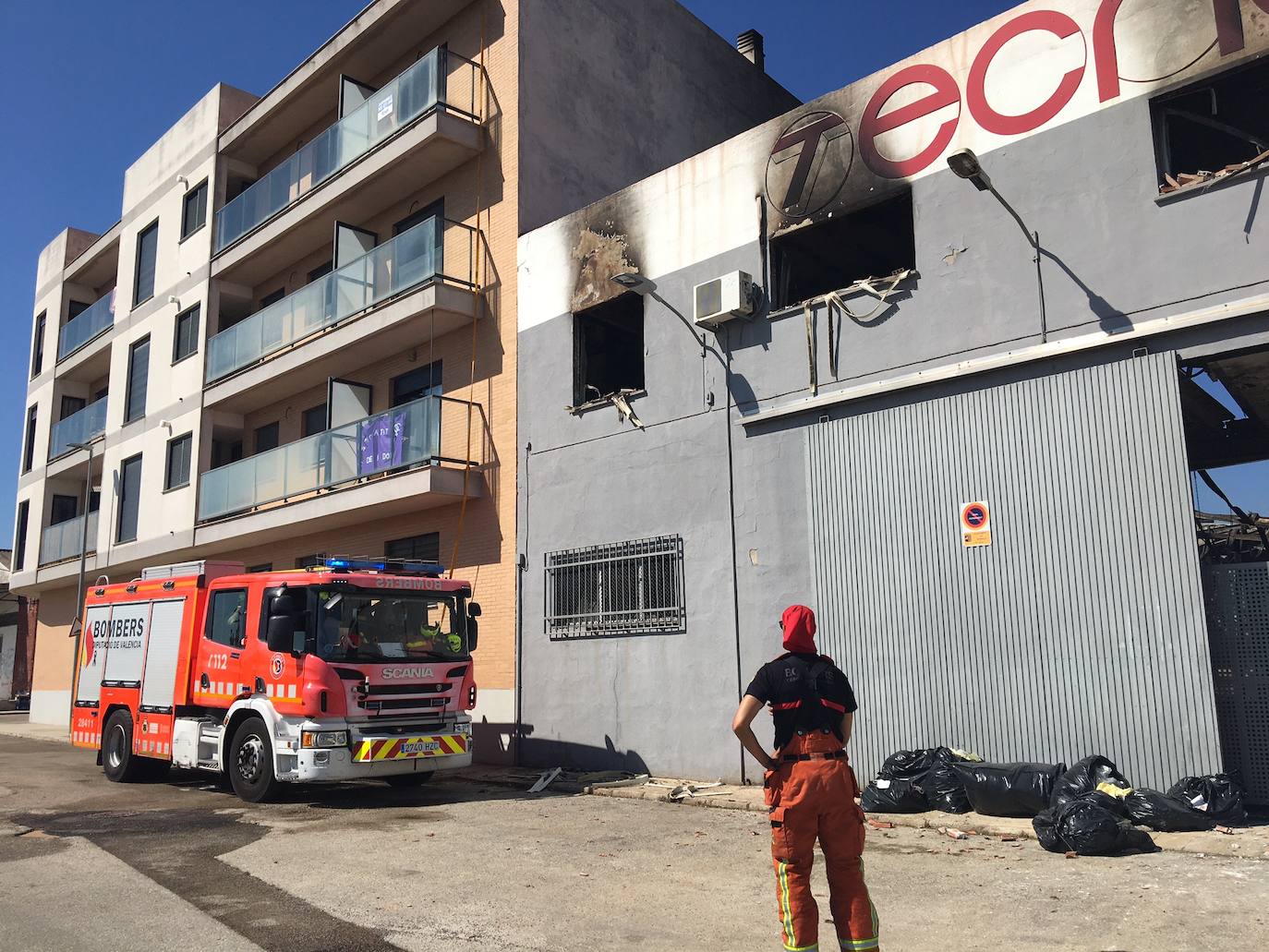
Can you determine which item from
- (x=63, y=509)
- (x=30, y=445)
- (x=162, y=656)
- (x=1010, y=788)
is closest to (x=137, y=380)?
(x=63, y=509)

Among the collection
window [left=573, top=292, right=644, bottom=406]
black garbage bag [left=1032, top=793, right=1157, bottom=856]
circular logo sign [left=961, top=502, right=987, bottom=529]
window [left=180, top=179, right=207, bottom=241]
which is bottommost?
black garbage bag [left=1032, top=793, right=1157, bottom=856]

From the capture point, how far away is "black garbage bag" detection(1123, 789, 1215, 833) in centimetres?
794

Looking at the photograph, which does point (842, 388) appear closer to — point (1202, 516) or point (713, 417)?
point (713, 417)

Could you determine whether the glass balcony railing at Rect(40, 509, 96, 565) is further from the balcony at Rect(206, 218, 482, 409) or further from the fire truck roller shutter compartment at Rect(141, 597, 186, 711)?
the fire truck roller shutter compartment at Rect(141, 597, 186, 711)

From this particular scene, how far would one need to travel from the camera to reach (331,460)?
707 inches

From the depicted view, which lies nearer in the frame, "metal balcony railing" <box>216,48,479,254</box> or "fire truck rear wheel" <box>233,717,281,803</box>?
"fire truck rear wheel" <box>233,717,281,803</box>

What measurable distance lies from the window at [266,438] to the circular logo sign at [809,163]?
45.8 ft

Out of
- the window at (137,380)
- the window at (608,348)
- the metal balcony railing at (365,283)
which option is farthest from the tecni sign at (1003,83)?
the window at (137,380)

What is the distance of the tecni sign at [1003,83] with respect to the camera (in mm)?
9195

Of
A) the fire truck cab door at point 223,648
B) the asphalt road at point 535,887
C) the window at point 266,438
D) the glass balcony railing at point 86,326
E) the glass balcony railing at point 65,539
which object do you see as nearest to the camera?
the asphalt road at point 535,887

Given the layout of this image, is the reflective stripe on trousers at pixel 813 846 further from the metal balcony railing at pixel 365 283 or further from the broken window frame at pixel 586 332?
the metal balcony railing at pixel 365 283

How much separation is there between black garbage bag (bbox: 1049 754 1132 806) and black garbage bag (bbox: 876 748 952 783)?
1.28 metres

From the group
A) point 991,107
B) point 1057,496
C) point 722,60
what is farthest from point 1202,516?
point 722,60

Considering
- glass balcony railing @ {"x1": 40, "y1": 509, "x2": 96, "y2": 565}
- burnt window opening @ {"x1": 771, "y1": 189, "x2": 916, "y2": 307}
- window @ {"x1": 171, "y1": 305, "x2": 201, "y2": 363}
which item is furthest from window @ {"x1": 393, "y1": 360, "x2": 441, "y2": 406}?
glass balcony railing @ {"x1": 40, "y1": 509, "x2": 96, "y2": 565}
